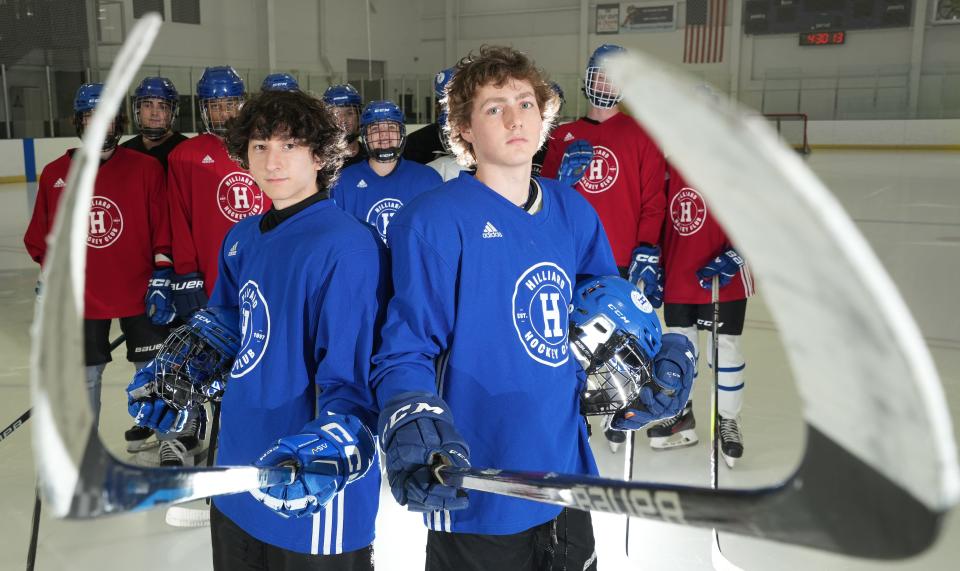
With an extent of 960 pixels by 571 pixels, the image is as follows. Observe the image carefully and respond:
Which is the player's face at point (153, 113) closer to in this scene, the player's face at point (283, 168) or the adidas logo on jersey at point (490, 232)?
the player's face at point (283, 168)

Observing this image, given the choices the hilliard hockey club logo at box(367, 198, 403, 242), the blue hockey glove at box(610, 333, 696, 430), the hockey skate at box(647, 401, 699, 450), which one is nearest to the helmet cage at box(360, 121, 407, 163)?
the hilliard hockey club logo at box(367, 198, 403, 242)

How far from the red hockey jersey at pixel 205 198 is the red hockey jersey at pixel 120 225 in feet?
0.35

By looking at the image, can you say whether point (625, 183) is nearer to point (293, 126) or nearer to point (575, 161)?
point (575, 161)

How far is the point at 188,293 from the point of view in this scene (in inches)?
131

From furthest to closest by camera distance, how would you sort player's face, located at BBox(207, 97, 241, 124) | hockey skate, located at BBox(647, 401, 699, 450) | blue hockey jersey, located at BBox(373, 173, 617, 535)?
hockey skate, located at BBox(647, 401, 699, 450) < player's face, located at BBox(207, 97, 241, 124) < blue hockey jersey, located at BBox(373, 173, 617, 535)

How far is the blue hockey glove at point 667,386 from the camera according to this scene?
5.47ft

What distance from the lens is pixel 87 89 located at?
3.67m

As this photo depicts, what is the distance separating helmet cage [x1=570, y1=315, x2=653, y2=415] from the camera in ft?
5.21

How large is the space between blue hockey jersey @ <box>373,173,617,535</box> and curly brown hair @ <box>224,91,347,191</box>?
328mm

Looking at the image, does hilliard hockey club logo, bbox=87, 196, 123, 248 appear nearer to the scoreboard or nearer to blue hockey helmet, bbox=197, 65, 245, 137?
blue hockey helmet, bbox=197, 65, 245, 137

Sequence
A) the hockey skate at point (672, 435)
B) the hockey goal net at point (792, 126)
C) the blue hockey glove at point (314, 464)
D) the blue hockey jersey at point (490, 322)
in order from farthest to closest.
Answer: the hockey goal net at point (792, 126), the hockey skate at point (672, 435), the blue hockey jersey at point (490, 322), the blue hockey glove at point (314, 464)

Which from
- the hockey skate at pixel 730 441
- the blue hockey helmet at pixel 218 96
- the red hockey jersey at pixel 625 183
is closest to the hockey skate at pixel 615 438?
the hockey skate at pixel 730 441

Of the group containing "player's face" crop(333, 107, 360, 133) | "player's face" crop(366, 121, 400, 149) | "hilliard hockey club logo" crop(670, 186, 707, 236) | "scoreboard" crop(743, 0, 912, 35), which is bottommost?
"hilliard hockey club logo" crop(670, 186, 707, 236)

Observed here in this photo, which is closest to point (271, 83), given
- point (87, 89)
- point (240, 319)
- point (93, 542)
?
point (87, 89)
